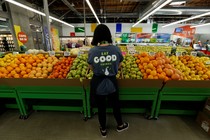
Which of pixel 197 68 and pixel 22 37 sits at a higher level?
pixel 22 37

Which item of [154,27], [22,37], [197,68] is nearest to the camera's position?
[197,68]

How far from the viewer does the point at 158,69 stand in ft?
7.20

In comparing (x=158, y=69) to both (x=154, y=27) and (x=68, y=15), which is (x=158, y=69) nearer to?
(x=68, y=15)

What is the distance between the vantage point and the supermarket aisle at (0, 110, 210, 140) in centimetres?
199

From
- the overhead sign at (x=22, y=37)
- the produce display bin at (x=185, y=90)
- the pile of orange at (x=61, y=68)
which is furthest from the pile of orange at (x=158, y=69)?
the overhead sign at (x=22, y=37)

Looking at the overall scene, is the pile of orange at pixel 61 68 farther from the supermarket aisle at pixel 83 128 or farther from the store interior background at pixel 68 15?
the store interior background at pixel 68 15

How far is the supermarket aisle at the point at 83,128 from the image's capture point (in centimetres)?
199

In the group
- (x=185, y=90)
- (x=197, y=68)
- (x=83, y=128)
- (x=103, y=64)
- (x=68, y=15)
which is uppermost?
(x=68, y=15)

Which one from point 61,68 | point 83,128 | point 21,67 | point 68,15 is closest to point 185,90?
point 83,128

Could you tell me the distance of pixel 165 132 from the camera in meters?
2.08

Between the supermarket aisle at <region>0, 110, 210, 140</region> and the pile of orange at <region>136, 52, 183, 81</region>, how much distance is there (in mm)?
878

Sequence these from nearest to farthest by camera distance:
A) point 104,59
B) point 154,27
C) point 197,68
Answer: point 104,59 < point 197,68 < point 154,27

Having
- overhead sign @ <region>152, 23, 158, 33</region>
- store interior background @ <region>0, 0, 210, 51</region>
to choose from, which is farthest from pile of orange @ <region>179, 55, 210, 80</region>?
overhead sign @ <region>152, 23, 158, 33</region>

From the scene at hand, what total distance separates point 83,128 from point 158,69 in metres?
1.71
